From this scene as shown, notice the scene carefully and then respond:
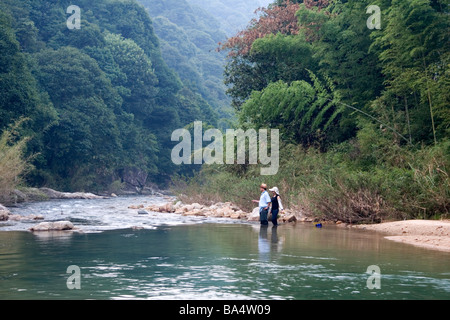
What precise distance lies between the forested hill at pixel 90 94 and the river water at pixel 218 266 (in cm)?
2504

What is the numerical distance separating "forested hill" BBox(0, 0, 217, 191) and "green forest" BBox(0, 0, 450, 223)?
142 mm

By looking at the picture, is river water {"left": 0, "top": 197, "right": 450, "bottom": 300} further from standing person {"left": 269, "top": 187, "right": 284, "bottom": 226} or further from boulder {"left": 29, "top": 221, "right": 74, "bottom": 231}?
standing person {"left": 269, "top": 187, "right": 284, "bottom": 226}

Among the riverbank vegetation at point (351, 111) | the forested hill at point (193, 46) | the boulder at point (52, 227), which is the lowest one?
the boulder at point (52, 227)

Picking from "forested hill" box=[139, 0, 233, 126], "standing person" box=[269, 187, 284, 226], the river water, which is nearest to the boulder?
the river water

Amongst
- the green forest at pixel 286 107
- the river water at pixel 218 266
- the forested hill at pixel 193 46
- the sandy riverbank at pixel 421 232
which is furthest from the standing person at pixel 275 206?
the forested hill at pixel 193 46

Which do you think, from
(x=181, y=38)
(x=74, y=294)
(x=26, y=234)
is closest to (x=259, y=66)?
(x=26, y=234)

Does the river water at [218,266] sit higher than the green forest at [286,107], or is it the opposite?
the green forest at [286,107]

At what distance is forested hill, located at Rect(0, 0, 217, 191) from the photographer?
133ft

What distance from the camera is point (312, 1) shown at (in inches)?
1309

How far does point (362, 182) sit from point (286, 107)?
966cm

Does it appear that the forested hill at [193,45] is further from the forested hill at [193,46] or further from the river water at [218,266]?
the river water at [218,266]

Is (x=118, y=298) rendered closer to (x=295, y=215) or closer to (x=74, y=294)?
(x=74, y=294)

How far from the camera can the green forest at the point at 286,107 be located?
18.9 m
